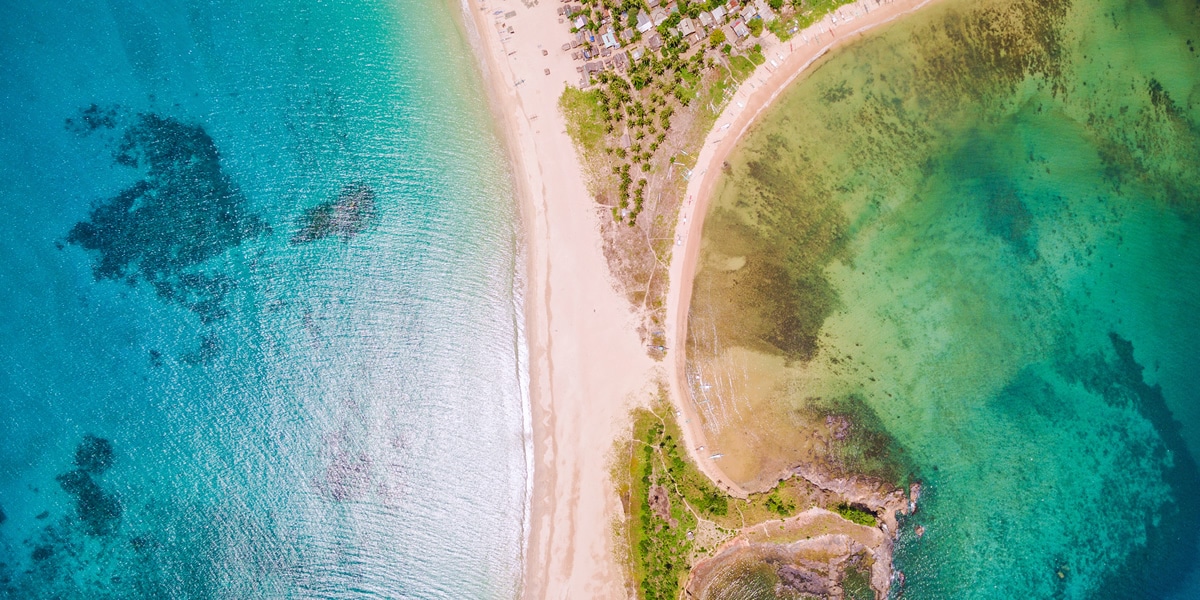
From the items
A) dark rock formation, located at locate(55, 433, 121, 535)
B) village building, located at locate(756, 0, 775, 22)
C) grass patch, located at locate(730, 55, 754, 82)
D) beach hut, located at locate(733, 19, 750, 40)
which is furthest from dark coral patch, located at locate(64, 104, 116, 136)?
village building, located at locate(756, 0, 775, 22)

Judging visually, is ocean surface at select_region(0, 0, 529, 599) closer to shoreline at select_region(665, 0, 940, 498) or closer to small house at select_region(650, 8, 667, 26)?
shoreline at select_region(665, 0, 940, 498)

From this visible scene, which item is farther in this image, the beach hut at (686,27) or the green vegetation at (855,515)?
the beach hut at (686,27)

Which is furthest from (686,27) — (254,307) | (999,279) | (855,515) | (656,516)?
(254,307)

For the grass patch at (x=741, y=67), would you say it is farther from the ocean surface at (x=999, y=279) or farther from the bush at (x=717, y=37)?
the ocean surface at (x=999, y=279)

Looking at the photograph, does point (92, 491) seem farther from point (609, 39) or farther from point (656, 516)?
point (609, 39)

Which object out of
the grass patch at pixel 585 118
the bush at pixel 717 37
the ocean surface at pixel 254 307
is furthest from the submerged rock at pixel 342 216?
the bush at pixel 717 37

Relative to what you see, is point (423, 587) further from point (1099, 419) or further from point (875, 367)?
point (1099, 419)
